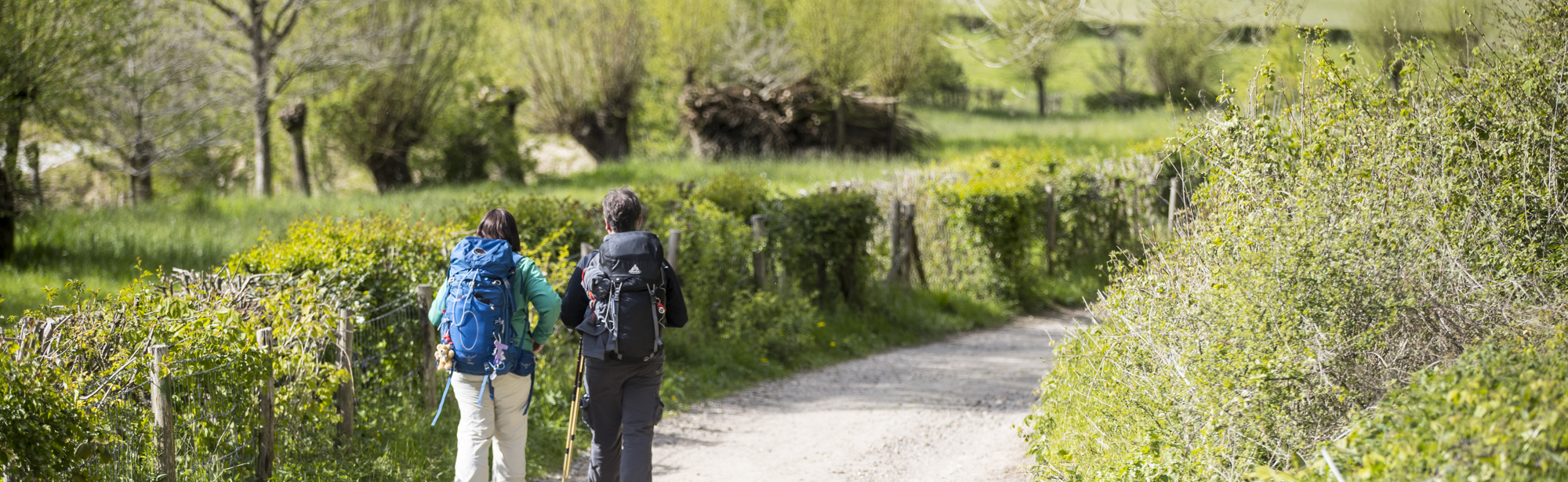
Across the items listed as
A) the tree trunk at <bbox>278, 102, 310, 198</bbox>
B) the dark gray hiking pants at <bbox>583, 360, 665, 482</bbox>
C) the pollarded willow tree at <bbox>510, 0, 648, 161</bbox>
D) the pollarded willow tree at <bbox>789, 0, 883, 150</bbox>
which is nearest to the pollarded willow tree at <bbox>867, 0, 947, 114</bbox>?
the pollarded willow tree at <bbox>789, 0, 883, 150</bbox>

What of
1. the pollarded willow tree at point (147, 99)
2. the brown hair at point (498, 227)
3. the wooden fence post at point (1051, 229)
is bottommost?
the wooden fence post at point (1051, 229)

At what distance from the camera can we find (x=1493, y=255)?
4609 millimetres

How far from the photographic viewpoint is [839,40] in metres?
26.4

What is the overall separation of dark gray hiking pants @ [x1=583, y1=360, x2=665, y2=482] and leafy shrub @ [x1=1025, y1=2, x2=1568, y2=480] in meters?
2.19

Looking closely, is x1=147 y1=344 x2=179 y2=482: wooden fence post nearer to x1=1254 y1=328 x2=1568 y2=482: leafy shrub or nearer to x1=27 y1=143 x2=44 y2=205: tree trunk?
x1=1254 y1=328 x2=1568 y2=482: leafy shrub

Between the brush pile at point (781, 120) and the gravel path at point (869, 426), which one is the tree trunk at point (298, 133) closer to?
the brush pile at point (781, 120)

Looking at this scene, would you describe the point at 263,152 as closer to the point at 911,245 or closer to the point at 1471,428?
the point at 911,245

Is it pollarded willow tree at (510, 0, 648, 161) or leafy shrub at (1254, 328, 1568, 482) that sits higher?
pollarded willow tree at (510, 0, 648, 161)

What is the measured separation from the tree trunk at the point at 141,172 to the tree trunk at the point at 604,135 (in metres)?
9.56

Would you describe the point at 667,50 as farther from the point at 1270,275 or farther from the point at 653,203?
the point at 1270,275

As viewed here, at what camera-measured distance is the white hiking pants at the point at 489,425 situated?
183 inches

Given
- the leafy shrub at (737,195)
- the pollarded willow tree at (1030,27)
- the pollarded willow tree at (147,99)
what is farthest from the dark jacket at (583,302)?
the pollarded willow tree at (147,99)

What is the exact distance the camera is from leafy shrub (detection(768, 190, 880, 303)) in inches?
423

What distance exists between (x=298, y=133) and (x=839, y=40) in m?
13.0
